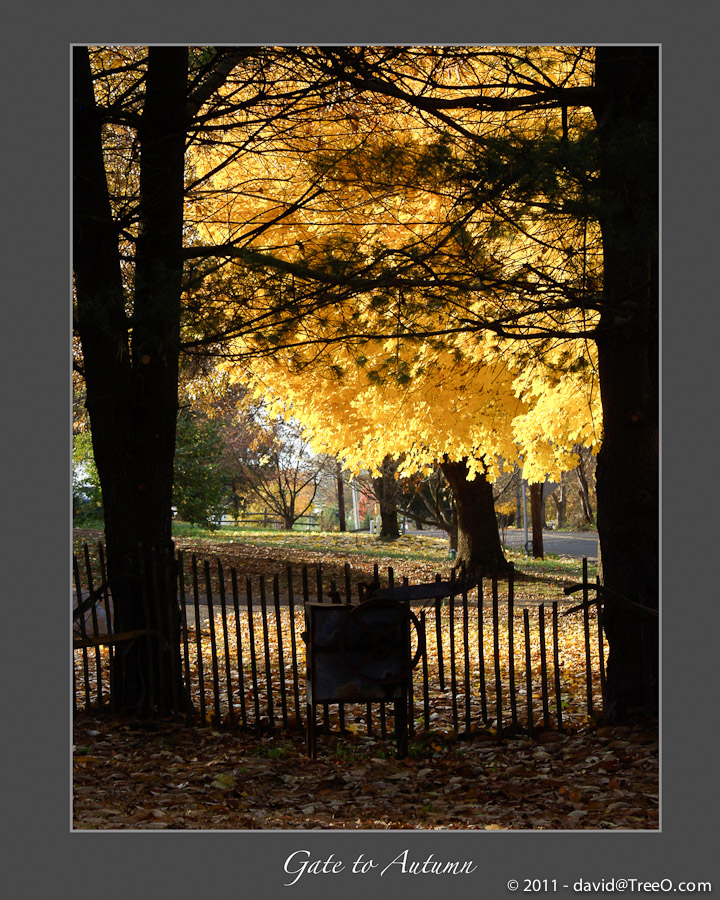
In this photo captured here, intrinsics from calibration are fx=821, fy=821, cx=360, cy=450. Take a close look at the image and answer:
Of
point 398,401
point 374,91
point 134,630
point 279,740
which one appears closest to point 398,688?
point 279,740

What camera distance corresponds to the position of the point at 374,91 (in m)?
5.26

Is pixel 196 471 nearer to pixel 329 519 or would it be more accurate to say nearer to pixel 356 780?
pixel 356 780

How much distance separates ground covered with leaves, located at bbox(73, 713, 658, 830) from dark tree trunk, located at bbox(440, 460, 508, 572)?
9389mm

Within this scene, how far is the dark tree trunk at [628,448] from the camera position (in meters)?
5.23

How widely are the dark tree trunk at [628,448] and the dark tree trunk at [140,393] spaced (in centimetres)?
293

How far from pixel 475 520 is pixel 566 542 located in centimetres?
1700

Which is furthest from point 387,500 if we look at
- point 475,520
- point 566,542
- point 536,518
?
point 475,520

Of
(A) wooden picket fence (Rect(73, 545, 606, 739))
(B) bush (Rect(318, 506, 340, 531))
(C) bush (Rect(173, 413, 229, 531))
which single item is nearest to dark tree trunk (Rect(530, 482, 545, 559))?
(C) bush (Rect(173, 413, 229, 531))

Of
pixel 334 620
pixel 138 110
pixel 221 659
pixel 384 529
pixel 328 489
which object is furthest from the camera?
pixel 328 489

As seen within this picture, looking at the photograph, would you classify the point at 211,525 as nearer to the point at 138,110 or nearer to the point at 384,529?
the point at 384,529

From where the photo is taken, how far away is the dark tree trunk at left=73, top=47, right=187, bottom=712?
573 centimetres

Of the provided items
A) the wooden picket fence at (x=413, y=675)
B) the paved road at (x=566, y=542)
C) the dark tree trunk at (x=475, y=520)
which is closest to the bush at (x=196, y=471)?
the dark tree trunk at (x=475, y=520)

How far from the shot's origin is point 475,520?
1511 centimetres

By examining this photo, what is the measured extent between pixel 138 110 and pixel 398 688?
4.50m
